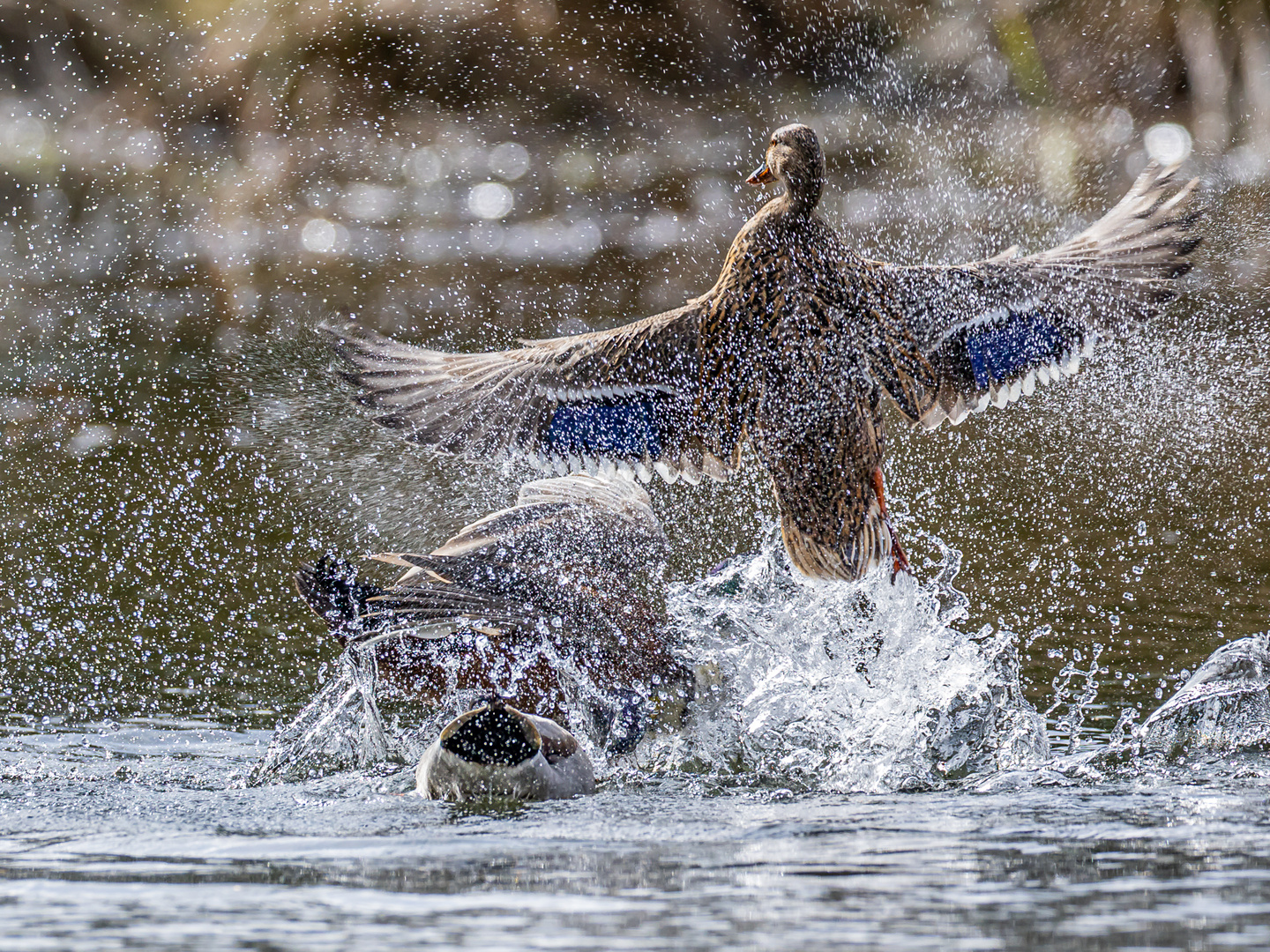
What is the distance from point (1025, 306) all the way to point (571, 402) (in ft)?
4.29

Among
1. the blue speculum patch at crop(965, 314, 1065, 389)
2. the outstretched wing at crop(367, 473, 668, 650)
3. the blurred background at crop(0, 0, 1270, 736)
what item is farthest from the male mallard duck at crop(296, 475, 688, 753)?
the blue speculum patch at crop(965, 314, 1065, 389)

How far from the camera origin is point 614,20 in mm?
13398

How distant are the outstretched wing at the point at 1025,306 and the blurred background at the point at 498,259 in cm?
87

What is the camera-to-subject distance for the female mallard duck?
4.63 metres

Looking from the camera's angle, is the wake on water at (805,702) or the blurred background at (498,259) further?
the blurred background at (498,259)

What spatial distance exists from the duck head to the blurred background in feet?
5.00

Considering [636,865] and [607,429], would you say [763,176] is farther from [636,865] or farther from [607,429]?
[636,865]

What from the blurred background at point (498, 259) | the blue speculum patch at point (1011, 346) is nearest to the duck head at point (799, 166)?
the blue speculum patch at point (1011, 346)

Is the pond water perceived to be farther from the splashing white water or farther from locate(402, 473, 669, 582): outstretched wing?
locate(402, 473, 669, 582): outstretched wing

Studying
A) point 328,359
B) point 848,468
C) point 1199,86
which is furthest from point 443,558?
point 1199,86

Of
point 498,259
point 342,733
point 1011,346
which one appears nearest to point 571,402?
point 342,733

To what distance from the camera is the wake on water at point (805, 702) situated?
4133mm

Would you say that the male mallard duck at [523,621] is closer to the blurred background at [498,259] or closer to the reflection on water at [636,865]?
the reflection on water at [636,865]

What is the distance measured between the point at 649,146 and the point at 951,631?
9.68m
